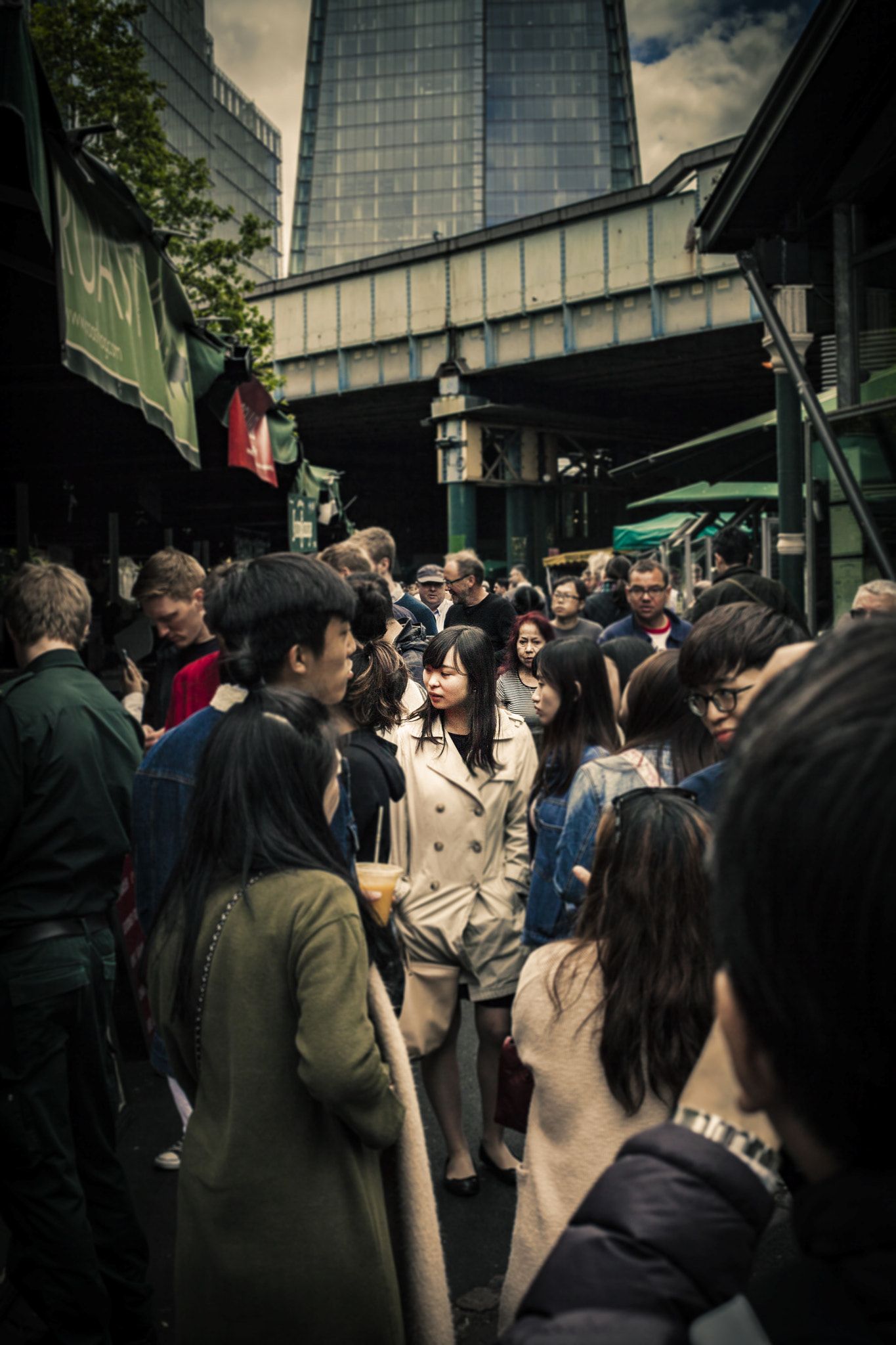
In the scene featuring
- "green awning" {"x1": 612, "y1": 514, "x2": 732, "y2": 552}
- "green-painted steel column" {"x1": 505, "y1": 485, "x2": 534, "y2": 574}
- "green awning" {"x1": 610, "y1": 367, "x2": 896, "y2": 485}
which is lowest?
"green awning" {"x1": 610, "y1": 367, "x2": 896, "y2": 485}

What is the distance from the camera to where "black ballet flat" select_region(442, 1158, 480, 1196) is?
12.3 feet

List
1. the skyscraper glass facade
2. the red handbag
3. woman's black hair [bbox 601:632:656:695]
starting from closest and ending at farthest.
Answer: the red handbag, woman's black hair [bbox 601:632:656:695], the skyscraper glass facade

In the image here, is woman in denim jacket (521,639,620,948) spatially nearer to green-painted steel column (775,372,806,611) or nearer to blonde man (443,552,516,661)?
blonde man (443,552,516,661)

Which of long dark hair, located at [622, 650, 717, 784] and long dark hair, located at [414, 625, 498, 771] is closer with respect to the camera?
long dark hair, located at [622, 650, 717, 784]

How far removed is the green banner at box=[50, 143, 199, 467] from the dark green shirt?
3.69 ft

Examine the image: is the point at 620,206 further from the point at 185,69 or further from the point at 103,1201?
the point at 185,69

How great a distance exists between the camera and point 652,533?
77.8ft

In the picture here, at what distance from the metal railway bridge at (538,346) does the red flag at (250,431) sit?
19215mm

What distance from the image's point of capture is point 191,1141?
2041 millimetres

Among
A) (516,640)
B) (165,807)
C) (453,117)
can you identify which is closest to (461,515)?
(516,640)

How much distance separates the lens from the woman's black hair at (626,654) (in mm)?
5141

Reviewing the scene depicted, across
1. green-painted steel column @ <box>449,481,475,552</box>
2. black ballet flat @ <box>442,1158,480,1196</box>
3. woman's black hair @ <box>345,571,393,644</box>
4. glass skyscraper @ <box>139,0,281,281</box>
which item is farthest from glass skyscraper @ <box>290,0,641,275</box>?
black ballet flat @ <box>442,1158,480,1196</box>

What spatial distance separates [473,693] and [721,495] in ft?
39.3

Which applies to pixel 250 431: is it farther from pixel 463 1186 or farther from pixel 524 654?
pixel 463 1186
